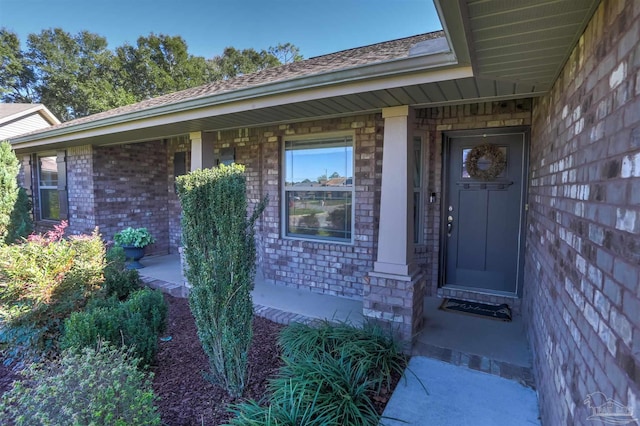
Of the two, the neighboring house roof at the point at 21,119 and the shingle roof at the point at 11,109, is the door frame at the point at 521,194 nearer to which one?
the neighboring house roof at the point at 21,119

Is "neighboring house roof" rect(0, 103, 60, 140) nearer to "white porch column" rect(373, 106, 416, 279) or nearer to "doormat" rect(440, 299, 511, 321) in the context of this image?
"white porch column" rect(373, 106, 416, 279)

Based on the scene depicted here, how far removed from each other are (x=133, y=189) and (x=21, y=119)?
1038 centimetres

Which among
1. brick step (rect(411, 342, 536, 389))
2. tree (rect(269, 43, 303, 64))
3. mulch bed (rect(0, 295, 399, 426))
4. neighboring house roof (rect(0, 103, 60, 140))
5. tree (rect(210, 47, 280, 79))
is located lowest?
mulch bed (rect(0, 295, 399, 426))

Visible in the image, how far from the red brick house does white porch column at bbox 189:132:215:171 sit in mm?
32

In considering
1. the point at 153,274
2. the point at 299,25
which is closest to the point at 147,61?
the point at 299,25

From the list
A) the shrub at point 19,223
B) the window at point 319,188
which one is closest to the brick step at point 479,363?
the window at point 319,188

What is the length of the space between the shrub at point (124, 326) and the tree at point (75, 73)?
811 inches

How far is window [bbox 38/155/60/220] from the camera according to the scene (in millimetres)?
7750

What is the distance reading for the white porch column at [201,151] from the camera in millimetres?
4578

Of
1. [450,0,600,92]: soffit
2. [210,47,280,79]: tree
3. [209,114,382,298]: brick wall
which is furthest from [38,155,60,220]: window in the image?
[210,47,280,79]: tree

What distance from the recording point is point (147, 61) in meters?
21.0

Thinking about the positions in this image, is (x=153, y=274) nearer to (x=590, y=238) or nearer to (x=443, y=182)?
(x=443, y=182)

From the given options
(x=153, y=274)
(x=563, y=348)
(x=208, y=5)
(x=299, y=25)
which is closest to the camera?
(x=563, y=348)

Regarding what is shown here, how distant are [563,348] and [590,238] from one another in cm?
68
